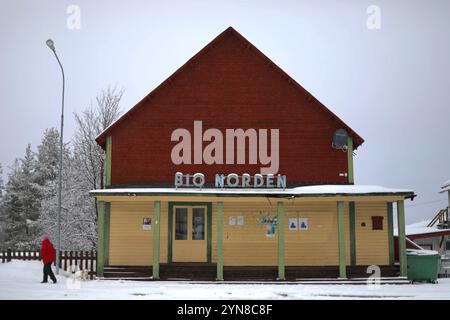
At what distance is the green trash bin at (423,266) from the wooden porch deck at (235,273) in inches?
28.5

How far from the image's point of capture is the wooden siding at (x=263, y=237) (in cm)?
2362

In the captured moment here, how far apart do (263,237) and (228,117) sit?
5688mm

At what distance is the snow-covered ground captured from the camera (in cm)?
1619

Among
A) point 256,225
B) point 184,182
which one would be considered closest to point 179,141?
point 184,182

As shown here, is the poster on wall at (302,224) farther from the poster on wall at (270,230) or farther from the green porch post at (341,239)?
the green porch post at (341,239)

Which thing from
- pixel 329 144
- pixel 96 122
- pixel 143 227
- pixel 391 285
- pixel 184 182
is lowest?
pixel 391 285

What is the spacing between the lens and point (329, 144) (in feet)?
80.5

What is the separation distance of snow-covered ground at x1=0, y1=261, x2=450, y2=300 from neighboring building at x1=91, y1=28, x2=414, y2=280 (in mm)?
2802

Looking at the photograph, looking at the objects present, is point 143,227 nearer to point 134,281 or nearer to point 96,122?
point 134,281

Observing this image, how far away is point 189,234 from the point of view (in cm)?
2377
